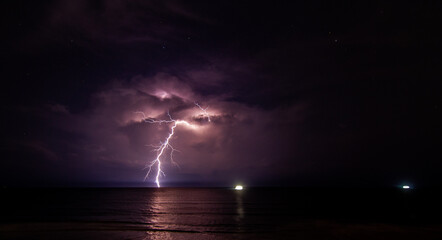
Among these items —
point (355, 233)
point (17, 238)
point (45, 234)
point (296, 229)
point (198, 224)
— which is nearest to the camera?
point (17, 238)

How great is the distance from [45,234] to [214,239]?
951cm

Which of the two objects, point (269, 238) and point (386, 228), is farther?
point (386, 228)

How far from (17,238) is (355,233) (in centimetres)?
1882

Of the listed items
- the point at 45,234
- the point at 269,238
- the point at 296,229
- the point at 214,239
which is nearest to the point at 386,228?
the point at 296,229

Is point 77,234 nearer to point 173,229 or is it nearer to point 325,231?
point 173,229

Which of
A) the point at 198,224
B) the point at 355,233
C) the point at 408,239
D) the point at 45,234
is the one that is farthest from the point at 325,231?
the point at 45,234

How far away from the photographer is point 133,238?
14.6 metres

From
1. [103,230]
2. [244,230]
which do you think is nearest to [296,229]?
[244,230]

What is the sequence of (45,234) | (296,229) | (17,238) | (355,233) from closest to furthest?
(17,238), (45,234), (355,233), (296,229)

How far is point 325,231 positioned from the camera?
1711 cm

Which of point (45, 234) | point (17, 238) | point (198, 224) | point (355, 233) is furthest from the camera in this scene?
point (198, 224)

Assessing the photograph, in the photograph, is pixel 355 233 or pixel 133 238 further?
pixel 355 233

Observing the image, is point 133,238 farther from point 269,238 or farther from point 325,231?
point 325,231

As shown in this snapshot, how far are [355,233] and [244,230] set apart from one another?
6.66 m
